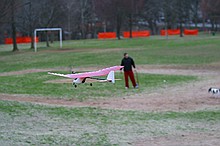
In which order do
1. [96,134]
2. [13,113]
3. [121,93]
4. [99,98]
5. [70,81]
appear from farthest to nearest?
[70,81]
[121,93]
[99,98]
[13,113]
[96,134]

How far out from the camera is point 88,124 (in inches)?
566

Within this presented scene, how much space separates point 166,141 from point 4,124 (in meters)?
4.55

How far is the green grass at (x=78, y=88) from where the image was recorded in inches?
867

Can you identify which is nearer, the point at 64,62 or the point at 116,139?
the point at 116,139

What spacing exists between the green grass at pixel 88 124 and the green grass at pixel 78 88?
422 cm

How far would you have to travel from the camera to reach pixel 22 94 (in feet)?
72.6

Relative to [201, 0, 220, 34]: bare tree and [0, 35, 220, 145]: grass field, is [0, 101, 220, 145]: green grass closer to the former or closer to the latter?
[0, 35, 220, 145]: grass field

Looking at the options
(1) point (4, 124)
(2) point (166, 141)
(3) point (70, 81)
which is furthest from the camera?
(3) point (70, 81)

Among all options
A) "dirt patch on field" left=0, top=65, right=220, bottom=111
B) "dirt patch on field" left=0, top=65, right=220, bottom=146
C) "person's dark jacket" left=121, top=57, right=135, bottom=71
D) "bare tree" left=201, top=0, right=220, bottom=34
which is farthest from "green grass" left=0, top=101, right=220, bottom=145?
"bare tree" left=201, top=0, right=220, bottom=34

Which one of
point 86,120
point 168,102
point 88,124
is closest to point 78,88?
point 168,102

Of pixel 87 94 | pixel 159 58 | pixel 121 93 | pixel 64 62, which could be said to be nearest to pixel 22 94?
pixel 87 94

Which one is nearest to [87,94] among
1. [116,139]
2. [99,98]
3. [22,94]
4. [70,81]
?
[99,98]

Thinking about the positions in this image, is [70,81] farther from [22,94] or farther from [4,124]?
[4,124]

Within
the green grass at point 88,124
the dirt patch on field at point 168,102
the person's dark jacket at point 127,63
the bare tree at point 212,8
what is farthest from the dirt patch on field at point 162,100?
the bare tree at point 212,8
